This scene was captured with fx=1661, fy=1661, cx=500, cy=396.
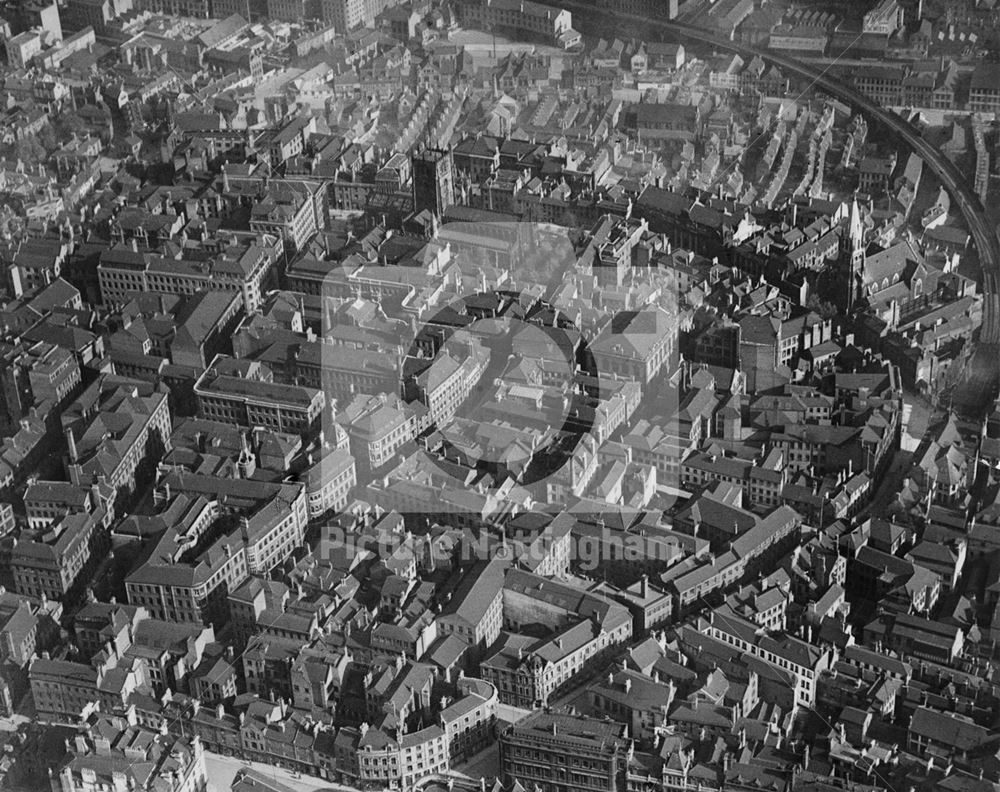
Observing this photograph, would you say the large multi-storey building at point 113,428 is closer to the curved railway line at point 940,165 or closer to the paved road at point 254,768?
the paved road at point 254,768

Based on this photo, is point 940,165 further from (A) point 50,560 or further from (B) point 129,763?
(B) point 129,763

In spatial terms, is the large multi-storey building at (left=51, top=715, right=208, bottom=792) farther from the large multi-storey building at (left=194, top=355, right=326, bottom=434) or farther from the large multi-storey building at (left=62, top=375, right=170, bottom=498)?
the large multi-storey building at (left=194, top=355, right=326, bottom=434)

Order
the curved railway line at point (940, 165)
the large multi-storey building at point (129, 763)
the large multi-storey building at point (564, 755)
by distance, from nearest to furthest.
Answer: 1. the large multi-storey building at point (129, 763)
2. the large multi-storey building at point (564, 755)
3. the curved railway line at point (940, 165)

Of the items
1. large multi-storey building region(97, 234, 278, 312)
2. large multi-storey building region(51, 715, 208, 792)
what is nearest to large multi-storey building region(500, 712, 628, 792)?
large multi-storey building region(51, 715, 208, 792)

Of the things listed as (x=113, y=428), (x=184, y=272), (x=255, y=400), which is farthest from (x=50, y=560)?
(x=184, y=272)

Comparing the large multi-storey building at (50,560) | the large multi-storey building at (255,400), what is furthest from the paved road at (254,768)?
the large multi-storey building at (255,400)
